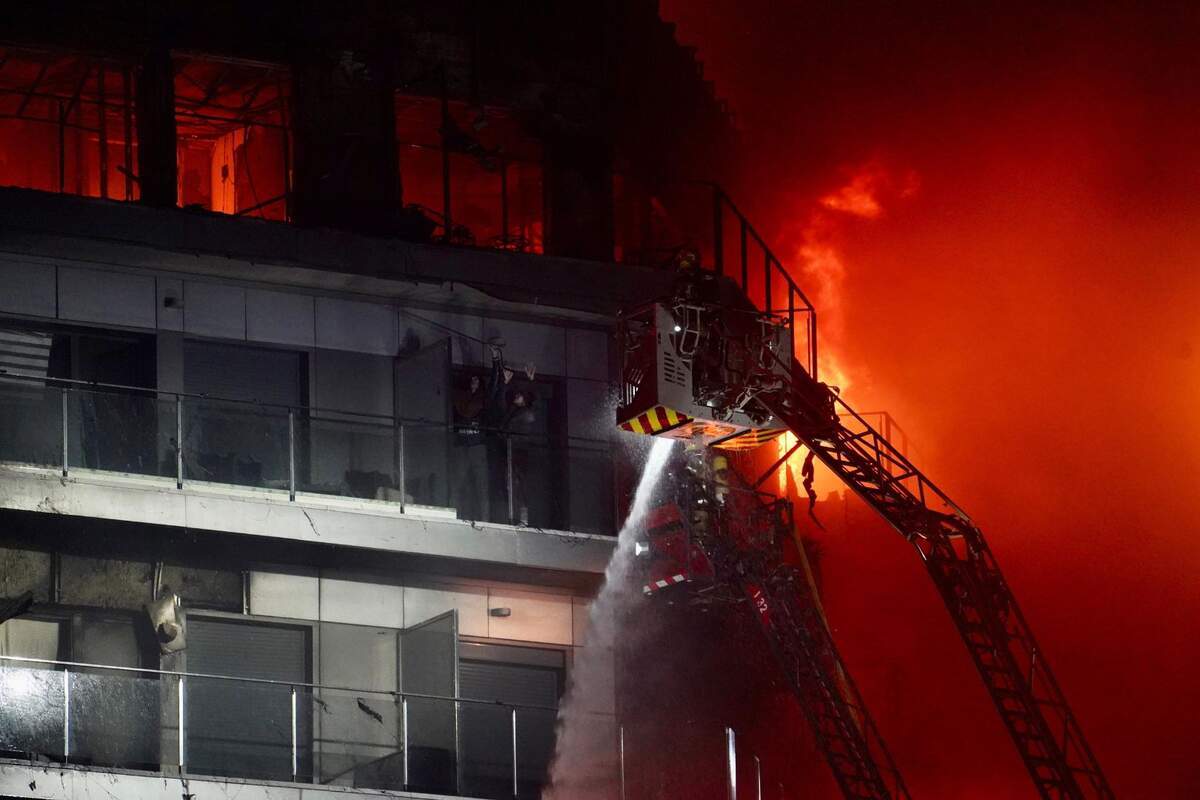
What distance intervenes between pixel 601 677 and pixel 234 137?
353 inches

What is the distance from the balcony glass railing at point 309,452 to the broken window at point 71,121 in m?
3.32

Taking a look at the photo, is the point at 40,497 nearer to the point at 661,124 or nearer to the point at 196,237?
the point at 196,237

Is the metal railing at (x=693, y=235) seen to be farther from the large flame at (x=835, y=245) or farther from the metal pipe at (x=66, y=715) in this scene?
the metal pipe at (x=66, y=715)

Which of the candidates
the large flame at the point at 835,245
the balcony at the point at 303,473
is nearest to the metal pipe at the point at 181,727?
the balcony at the point at 303,473

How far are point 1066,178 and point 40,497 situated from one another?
21.0 meters

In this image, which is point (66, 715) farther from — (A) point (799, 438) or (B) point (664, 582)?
(A) point (799, 438)

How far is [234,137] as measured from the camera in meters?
35.9

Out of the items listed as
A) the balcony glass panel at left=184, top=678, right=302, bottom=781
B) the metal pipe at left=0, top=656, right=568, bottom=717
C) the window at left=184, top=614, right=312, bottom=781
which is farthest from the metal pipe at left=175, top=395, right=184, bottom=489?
the balcony glass panel at left=184, top=678, right=302, bottom=781

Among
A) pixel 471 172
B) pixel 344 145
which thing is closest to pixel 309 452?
pixel 344 145

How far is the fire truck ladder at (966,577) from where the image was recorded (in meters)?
33.1

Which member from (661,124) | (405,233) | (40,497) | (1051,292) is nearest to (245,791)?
(40,497)

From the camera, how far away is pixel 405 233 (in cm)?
3519

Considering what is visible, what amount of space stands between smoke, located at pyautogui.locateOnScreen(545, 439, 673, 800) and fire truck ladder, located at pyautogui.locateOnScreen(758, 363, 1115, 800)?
234cm

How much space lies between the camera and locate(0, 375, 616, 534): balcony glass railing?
3044cm
